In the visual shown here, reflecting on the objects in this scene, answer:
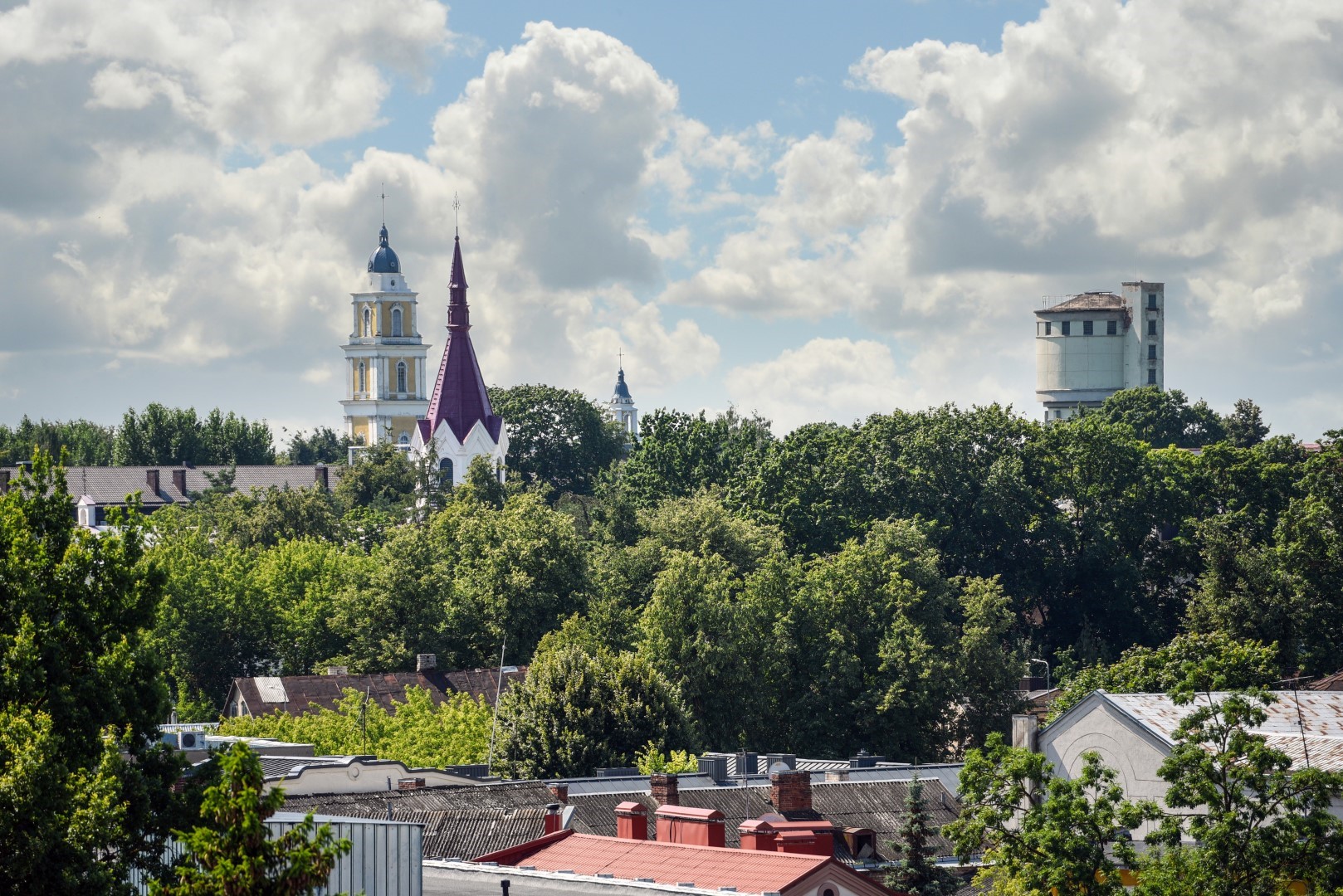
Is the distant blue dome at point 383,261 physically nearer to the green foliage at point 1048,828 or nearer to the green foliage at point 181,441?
the green foliage at point 181,441

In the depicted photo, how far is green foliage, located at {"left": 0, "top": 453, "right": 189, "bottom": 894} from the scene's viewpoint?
19.9m

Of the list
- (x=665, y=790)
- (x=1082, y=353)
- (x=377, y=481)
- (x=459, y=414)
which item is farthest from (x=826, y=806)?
(x=1082, y=353)

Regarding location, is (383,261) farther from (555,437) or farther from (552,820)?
(552,820)

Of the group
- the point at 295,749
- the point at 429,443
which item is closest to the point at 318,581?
the point at 295,749

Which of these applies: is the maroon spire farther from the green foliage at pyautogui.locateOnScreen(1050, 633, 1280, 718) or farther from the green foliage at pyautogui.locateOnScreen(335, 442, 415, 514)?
the green foliage at pyautogui.locateOnScreen(1050, 633, 1280, 718)

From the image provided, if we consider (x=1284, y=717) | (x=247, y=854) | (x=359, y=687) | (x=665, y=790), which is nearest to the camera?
(x=247, y=854)

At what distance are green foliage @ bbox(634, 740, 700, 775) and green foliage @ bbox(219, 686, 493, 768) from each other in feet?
16.2

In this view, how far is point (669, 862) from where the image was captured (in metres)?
29.2

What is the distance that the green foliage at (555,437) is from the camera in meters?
156

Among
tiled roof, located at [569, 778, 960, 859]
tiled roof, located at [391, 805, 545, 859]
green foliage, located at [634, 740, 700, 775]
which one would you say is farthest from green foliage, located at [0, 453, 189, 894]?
green foliage, located at [634, 740, 700, 775]

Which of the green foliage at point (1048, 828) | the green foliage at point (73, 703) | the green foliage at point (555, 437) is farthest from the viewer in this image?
the green foliage at point (555, 437)

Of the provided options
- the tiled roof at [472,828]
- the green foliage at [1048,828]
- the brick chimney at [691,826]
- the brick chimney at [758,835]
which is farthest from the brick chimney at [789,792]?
the green foliage at [1048,828]

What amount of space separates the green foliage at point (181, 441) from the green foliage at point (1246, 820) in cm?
13874

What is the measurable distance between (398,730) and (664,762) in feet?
33.3
